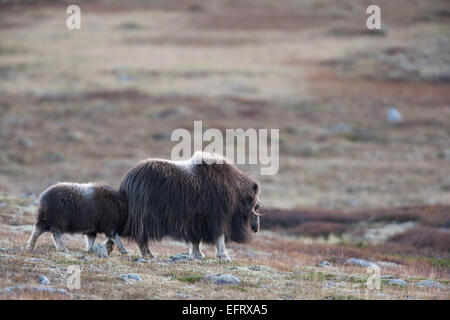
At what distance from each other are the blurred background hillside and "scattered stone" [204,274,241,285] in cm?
1711

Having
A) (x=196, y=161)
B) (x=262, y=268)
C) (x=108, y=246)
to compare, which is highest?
(x=196, y=161)

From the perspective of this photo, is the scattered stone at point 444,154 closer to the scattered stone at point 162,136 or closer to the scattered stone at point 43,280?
the scattered stone at point 162,136

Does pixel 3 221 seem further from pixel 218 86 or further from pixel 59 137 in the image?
pixel 218 86

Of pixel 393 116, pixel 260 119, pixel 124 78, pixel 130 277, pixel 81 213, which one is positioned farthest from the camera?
pixel 124 78

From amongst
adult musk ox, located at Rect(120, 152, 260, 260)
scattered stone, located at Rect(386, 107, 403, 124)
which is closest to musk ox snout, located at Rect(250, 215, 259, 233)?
adult musk ox, located at Rect(120, 152, 260, 260)

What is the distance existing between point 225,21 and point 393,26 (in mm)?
17847

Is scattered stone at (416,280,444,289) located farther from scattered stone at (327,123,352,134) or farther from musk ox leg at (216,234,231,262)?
scattered stone at (327,123,352,134)

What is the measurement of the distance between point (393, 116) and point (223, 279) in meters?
35.8

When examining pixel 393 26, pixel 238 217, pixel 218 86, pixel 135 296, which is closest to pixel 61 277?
pixel 135 296

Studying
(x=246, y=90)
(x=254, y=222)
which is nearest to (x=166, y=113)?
(x=246, y=90)

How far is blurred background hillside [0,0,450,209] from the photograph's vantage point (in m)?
31.9

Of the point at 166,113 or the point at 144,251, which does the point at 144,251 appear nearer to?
the point at 144,251

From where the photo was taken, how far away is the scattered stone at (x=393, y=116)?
1681 inches

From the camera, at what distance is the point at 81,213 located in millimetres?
10938
